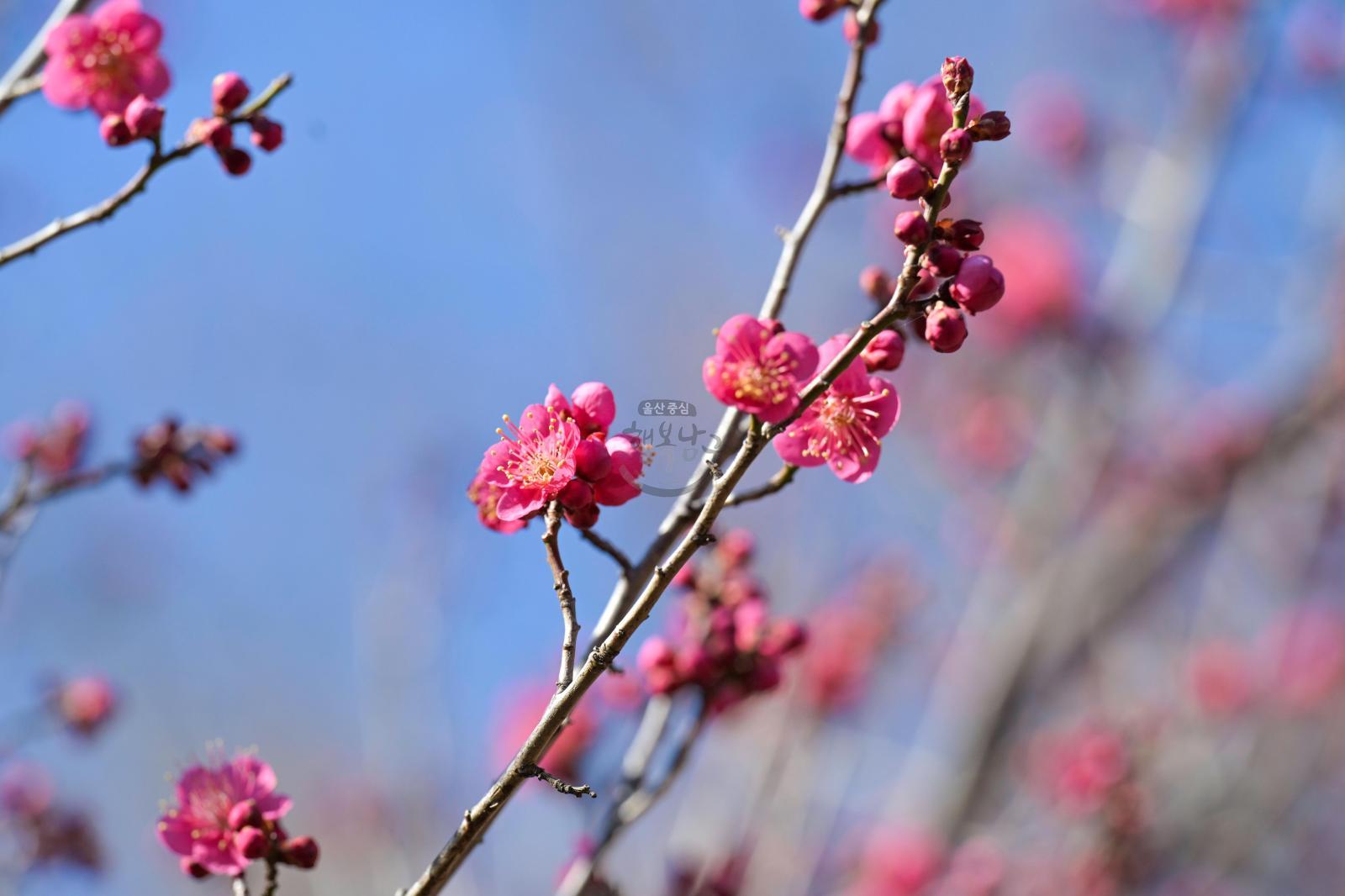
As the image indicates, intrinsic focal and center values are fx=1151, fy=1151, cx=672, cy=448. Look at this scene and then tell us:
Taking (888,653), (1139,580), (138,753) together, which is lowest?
(138,753)

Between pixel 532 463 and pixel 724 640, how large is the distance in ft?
2.46

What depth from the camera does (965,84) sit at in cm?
152

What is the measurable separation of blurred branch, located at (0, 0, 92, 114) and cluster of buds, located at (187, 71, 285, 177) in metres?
0.33

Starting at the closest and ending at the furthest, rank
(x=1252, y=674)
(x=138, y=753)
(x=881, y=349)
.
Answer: (x=881, y=349) → (x=1252, y=674) → (x=138, y=753)

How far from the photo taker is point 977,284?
1.52m

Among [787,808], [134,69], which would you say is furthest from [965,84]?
[787,808]

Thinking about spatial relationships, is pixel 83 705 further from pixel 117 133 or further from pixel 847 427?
pixel 847 427

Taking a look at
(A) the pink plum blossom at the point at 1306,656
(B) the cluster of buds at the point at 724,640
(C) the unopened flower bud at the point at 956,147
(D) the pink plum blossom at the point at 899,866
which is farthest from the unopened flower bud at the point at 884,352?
(A) the pink plum blossom at the point at 1306,656

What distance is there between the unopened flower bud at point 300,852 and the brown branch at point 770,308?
523 millimetres

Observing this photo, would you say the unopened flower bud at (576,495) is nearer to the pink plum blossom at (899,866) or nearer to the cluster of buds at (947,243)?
the cluster of buds at (947,243)

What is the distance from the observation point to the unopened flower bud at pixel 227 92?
77.8 inches

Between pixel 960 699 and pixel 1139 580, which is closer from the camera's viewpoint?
pixel 960 699

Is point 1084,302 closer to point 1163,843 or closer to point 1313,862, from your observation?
point 1163,843

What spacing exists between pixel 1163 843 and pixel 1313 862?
3.55m
